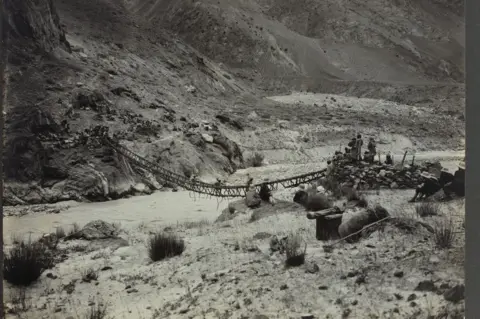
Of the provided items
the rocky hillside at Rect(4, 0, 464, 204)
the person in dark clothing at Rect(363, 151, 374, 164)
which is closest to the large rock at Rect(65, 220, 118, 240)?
the rocky hillside at Rect(4, 0, 464, 204)

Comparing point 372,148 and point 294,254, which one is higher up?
point 372,148

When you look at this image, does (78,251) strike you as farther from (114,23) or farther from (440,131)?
(114,23)

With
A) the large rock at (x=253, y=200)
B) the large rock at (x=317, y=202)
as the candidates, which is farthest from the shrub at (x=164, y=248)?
the large rock at (x=253, y=200)

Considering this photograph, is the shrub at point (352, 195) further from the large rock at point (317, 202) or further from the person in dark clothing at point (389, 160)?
the person in dark clothing at point (389, 160)

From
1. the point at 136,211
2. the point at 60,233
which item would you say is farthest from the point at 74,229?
the point at 136,211

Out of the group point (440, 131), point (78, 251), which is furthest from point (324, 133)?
point (78, 251)

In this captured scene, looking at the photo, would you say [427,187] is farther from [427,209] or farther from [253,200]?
[253,200]
